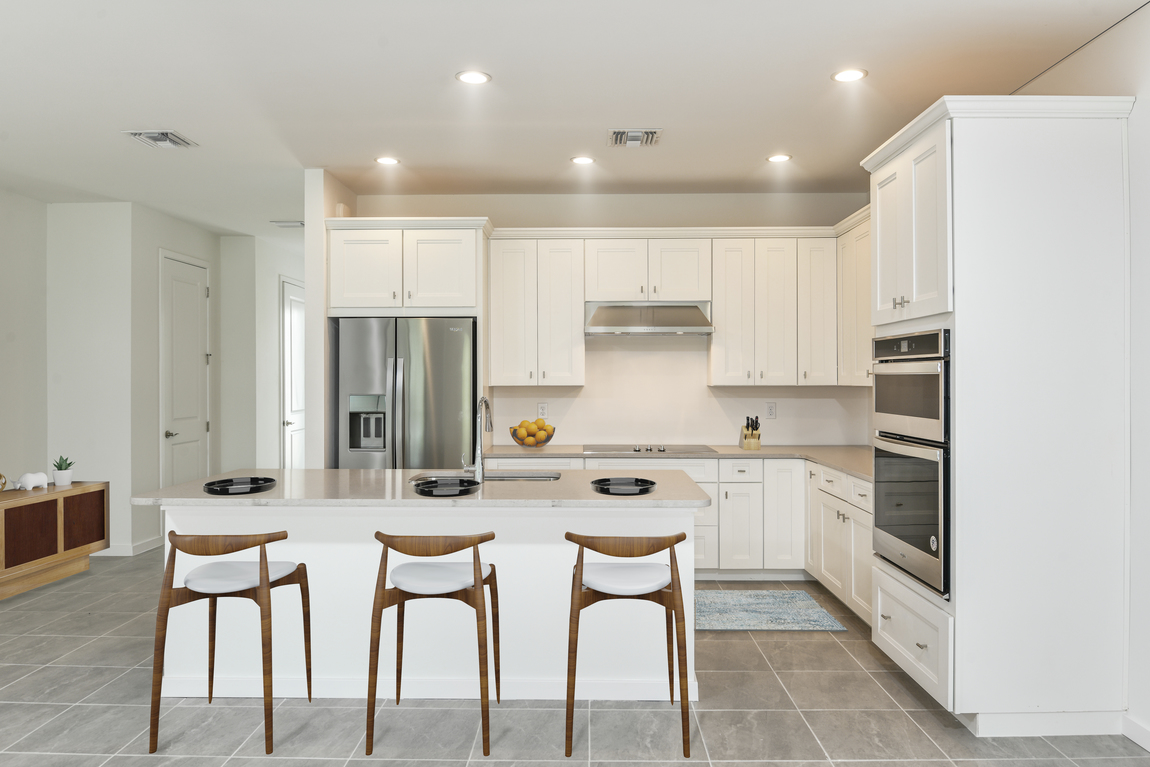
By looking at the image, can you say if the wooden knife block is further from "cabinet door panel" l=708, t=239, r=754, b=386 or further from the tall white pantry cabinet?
the tall white pantry cabinet

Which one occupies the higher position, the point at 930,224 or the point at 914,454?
the point at 930,224

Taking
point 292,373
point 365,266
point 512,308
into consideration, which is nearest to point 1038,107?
point 512,308

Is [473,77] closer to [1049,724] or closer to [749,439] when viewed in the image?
[749,439]

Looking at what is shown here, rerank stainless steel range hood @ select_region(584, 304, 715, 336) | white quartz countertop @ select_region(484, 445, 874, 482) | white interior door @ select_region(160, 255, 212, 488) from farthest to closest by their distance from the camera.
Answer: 1. white interior door @ select_region(160, 255, 212, 488)
2. stainless steel range hood @ select_region(584, 304, 715, 336)
3. white quartz countertop @ select_region(484, 445, 874, 482)

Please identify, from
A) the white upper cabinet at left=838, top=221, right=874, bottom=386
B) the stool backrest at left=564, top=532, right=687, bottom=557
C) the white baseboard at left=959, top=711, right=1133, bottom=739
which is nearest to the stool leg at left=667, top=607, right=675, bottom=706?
the stool backrest at left=564, top=532, right=687, bottom=557

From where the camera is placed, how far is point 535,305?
15.6 feet

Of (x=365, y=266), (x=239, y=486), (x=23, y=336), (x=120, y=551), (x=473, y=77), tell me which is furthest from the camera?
(x=120, y=551)

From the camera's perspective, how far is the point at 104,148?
401cm

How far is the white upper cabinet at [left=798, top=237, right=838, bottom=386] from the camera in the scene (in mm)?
4719

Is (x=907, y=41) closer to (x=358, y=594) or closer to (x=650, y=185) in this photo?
(x=650, y=185)

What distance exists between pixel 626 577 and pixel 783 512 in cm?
237

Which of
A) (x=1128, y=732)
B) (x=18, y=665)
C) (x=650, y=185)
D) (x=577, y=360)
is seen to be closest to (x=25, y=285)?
(x=18, y=665)

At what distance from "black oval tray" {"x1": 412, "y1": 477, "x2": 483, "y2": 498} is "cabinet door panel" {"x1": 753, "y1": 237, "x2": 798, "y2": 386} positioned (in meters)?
2.61

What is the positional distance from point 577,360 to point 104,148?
3.05m
